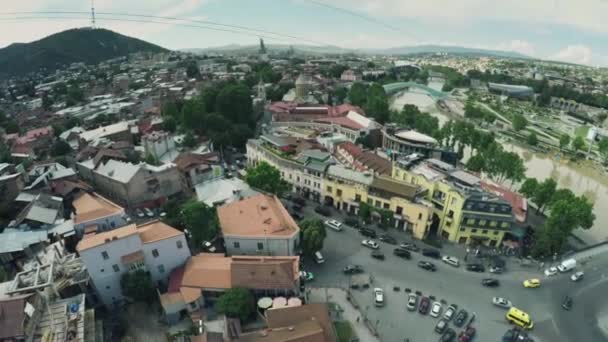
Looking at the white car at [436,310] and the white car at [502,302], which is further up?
the white car at [502,302]

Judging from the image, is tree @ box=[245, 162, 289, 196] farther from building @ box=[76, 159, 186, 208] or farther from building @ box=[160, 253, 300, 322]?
building @ box=[160, 253, 300, 322]

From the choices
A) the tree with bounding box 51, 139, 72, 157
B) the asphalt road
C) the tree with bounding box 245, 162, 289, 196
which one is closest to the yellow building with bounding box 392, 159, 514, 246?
the asphalt road

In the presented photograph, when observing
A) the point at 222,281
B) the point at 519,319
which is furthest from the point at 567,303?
the point at 222,281

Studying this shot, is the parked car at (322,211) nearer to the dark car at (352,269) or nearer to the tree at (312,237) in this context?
the tree at (312,237)

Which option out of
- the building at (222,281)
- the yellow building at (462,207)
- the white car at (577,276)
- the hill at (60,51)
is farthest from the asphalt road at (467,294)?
the hill at (60,51)

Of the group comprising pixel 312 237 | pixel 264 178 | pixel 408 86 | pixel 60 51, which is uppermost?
pixel 60 51

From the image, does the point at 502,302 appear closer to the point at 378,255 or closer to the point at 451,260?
the point at 451,260
